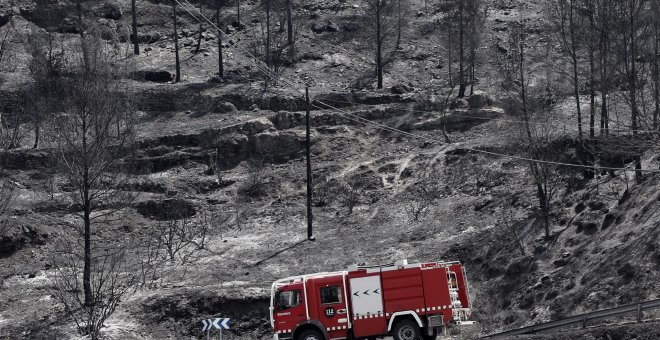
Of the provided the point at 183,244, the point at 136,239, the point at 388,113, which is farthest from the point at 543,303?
the point at 388,113

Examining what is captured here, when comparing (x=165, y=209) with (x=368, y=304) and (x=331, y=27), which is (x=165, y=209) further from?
(x=331, y=27)

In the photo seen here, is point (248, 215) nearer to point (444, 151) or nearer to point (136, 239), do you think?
point (136, 239)

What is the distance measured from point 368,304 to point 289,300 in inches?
95.5

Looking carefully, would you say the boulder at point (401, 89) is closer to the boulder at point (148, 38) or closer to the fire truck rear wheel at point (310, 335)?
the boulder at point (148, 38)

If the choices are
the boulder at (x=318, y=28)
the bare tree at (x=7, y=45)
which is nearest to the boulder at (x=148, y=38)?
the bare tree at (x=7, y=45)

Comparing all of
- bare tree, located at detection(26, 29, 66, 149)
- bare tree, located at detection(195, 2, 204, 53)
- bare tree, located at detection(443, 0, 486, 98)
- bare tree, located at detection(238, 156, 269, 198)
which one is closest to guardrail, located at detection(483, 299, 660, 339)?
bare tree, located at detection(238, 156, 269, 198)

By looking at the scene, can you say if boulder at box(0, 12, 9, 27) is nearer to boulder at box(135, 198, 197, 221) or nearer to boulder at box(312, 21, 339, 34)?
boulder at box(312, 21, 339, 34)

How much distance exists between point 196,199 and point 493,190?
1754cm

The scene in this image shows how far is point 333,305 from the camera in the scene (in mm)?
23375

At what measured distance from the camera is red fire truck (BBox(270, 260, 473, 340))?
75.8 feet

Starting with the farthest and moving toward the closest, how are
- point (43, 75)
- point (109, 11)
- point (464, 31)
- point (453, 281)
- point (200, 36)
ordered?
point (109, 11)
point (200, 36)
point (464, 31)
point (43, 75)
point (453, 281)

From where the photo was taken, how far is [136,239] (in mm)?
41125

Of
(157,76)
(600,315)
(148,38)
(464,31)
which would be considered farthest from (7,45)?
(600,315)

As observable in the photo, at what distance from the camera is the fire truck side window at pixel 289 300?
2345 centimetres
